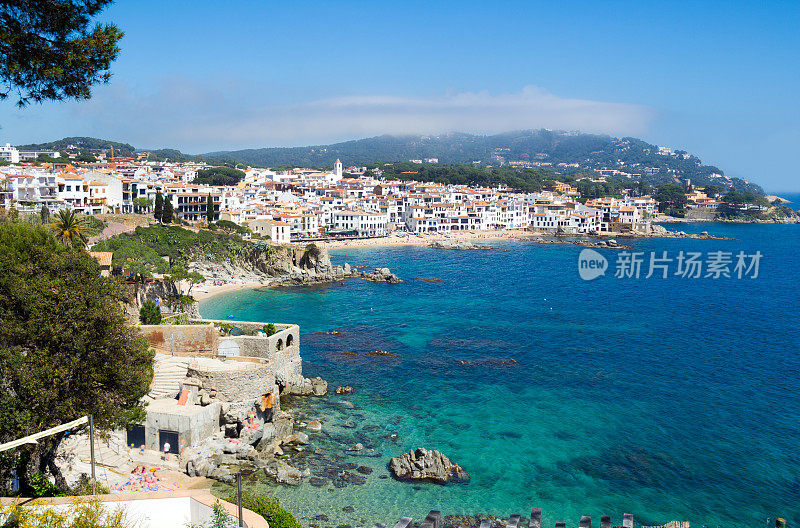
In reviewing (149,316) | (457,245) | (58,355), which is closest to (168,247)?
(149,316)

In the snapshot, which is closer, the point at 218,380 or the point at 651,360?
the point at 218,380

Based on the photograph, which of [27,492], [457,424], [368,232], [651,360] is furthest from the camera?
[368,232]

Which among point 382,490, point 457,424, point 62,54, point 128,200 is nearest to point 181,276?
point 457,424

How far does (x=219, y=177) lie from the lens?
411 ft

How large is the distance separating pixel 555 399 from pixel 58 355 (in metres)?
21.3

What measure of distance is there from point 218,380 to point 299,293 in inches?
1291

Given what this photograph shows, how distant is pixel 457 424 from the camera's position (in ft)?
78.3

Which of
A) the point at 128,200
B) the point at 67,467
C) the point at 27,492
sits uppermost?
the point at 128,200

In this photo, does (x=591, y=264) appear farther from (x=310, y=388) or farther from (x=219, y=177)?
(x=219, y=177)

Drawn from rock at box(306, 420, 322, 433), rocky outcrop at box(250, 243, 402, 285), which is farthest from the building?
rock at box(306, 420, 322, 433)

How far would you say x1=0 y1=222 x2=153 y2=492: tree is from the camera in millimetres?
12492

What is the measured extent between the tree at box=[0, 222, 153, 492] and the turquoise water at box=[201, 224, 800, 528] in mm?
5824

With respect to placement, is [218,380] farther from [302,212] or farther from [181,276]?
[302,212]

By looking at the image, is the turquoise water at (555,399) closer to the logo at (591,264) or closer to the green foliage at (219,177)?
the logo at (591,264)
